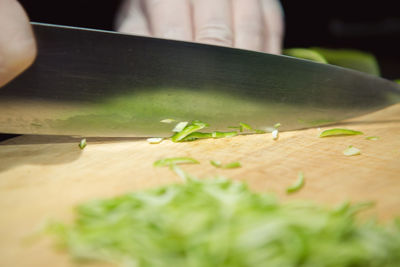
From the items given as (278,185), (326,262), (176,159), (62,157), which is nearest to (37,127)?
(62,157)

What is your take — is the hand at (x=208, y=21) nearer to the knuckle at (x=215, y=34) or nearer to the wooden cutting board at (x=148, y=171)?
the knuckle at (x=215, y=34)

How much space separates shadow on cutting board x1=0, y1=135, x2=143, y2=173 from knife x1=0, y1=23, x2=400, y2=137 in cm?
6

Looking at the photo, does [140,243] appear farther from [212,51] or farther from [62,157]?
[212,51]

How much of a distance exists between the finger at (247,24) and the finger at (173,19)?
28 centimetres

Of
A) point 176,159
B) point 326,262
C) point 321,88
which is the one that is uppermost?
point 321,88

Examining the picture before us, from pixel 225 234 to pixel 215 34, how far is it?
4.30 feet

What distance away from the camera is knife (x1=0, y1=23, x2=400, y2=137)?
114 centimetres

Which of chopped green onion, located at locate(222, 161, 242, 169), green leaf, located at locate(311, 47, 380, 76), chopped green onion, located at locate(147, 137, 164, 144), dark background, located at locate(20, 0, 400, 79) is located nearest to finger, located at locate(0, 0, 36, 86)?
chopped green onion, located at locate(147, 137, 164, 144)

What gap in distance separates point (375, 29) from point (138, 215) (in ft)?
8.68

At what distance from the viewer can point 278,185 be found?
92cm

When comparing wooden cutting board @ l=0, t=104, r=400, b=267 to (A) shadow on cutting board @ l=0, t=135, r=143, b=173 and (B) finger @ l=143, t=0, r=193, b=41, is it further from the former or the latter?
(B) finger @ l=143, t=0, r=193, b=41

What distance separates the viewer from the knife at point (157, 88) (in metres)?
1.14

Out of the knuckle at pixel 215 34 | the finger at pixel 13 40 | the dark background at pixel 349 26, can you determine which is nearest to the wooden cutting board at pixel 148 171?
the finger at pixel 13 40

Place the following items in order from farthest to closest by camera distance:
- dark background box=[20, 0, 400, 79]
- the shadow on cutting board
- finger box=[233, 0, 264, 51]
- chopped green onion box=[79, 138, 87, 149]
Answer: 1. dark background box=[20, 0, 400, 79]
2. finger box=[233, 0, 264, 51]
3. chopped green onion box=[79, 138, 87, 149]
4. the shadow on cutting board
